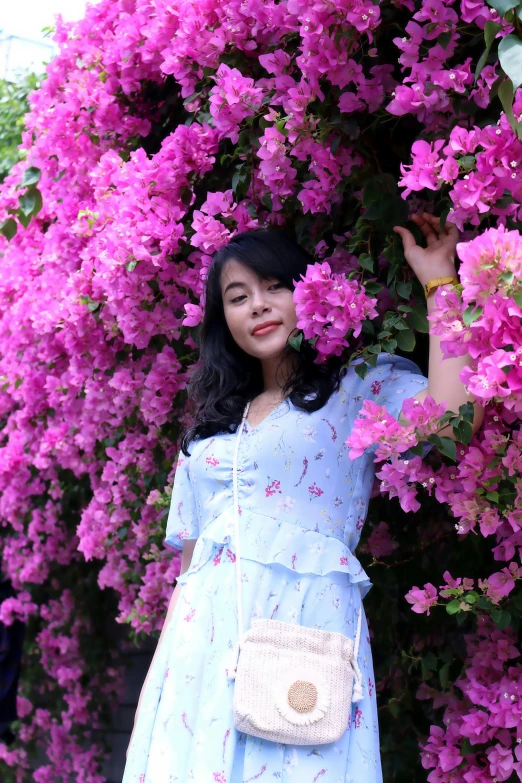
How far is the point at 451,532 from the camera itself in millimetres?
2100

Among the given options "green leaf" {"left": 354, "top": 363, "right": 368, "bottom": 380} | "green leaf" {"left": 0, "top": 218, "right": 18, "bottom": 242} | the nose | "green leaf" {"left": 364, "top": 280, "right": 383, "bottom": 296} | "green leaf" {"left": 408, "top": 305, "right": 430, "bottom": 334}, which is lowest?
"green leaf" {"left": 0, "top": 218, "right": 18, "bottom": 242}

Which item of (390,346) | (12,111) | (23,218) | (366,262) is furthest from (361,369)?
(12,111)

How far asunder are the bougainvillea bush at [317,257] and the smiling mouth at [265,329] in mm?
154

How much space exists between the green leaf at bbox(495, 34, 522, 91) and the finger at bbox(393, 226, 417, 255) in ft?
1.45

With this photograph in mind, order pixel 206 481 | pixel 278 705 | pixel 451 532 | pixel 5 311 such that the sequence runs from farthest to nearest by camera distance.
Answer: pixel 5 311 → pixel 451 532 → pixel 206 481 → pixel 278 705

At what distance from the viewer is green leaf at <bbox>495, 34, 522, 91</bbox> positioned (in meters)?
1.32

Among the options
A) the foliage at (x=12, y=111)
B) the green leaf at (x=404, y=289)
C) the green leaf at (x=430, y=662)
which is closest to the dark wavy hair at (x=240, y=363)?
the green leaf at (x=404, y=289)

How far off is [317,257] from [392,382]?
401 mm

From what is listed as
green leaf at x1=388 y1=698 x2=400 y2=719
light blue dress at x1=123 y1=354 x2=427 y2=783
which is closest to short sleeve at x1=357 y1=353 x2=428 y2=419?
light blue dress at x1=123 y1=354 x2=427 y2=783

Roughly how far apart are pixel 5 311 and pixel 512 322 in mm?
2566

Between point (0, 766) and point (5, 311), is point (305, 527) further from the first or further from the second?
point (0, 766)

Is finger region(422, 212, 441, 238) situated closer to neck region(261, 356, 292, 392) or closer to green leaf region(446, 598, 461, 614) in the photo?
neck region(261, 356, 292, 392)

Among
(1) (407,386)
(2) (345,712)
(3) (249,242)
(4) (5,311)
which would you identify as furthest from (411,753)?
(4) (5,311)

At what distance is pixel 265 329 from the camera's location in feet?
6.33
